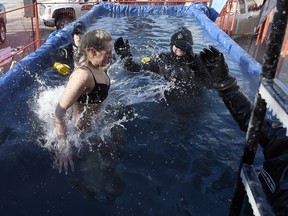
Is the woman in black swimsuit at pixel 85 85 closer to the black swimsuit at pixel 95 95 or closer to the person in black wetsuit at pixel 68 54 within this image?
the black swimsuit at pixel 95 95

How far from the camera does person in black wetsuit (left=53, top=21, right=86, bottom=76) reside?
200 inches

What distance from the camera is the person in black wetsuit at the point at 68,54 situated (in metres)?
5.08

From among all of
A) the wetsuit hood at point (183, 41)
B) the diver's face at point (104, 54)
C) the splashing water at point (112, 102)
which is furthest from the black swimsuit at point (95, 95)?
the wetsuit hood at point (183, 41)

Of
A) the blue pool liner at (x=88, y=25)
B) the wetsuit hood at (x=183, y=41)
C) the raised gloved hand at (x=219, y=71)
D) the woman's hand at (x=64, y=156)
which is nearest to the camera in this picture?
the raised gloved hand at (x=219, y=71)

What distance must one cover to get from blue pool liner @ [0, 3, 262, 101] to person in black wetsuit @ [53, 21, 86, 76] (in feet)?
0.73

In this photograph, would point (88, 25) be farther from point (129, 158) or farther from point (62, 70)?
point (129, 158)

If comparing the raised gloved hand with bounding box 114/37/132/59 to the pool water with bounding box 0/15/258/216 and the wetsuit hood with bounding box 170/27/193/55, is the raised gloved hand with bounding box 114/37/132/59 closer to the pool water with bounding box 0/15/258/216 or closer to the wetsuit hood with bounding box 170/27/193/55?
the pool water with bounding box 0/15/258/216

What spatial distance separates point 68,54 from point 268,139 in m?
4.64

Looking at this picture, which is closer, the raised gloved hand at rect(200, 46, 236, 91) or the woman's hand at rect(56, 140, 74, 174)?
the raised gloved hand at rect(200, 46, 236, 91)

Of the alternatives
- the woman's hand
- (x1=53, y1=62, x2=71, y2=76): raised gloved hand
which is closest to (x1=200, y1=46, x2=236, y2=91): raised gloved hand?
the woman's hand

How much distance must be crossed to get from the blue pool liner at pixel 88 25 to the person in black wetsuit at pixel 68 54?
0.22m

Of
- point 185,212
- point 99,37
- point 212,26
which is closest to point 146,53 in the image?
point 212,26

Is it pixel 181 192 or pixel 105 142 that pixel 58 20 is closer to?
pixel 105 142

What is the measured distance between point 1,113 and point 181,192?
2.68m
